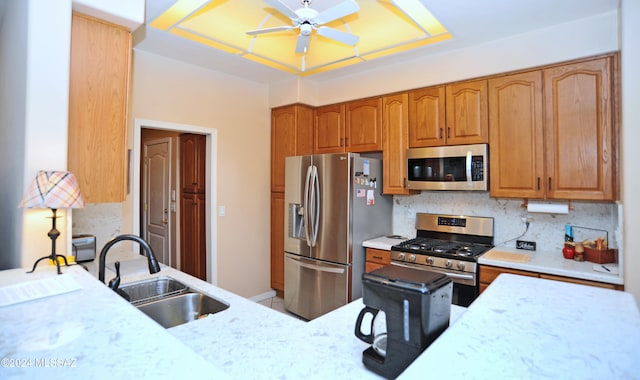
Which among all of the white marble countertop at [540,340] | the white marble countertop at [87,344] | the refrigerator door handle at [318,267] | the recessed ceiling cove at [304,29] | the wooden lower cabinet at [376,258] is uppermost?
the recessed ceiling cove at [304,29]

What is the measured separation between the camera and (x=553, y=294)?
4.46 feet

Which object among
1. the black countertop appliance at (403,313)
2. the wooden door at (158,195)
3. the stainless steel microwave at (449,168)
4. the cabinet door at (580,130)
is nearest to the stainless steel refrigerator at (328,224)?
the stainless steel microwave at (449,168)

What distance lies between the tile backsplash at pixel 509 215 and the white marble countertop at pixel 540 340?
1520 millimetres

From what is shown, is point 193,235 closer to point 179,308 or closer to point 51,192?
point 179,308

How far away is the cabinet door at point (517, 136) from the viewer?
2.70m

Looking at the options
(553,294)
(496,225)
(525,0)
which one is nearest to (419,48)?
(525,0)

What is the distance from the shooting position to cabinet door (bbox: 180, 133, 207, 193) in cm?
412

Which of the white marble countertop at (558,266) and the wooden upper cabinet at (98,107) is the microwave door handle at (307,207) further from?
the wooden upper cabinet at (98,107)

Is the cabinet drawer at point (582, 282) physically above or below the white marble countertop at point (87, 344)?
below

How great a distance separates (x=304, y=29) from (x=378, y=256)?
6.83ft

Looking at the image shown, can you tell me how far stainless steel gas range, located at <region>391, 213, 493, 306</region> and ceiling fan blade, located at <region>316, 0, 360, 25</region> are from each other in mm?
1953

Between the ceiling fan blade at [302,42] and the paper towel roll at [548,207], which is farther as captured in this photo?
the paper towel roll at [548,207]

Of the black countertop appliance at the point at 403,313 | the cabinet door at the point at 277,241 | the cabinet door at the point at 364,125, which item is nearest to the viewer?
the black countertop appliance at the point at 403,313

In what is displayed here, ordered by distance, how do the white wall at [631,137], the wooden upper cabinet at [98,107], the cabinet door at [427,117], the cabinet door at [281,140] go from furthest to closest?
the cabinet door at [281,140] → the cabinet door at [427,117] → the white wall at [631,137] → the wooden upper cabinet at [98,107]
